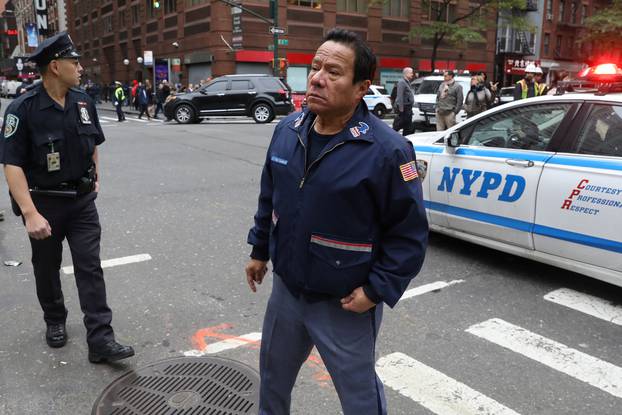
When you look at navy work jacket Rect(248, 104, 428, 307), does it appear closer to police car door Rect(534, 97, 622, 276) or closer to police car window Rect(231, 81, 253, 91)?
police car door Rect(534, 97, 622, 276)

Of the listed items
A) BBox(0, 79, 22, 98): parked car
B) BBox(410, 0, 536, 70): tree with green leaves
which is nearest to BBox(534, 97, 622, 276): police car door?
BBox(410, 0, 536, 70): tree with green leaves

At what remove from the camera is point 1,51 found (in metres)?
120

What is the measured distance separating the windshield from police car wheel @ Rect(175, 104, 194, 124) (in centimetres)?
847

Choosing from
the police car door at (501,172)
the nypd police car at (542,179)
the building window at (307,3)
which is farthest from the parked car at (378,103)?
the police car door at (501,172)

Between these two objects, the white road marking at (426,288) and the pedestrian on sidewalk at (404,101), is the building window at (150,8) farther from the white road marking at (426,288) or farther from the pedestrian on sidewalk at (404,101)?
the white road marking at (426,288)

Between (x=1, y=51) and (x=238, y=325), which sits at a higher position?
(x=1, y=51)

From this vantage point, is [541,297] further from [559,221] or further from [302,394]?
[302,394]

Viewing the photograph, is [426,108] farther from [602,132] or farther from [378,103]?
[602,132]

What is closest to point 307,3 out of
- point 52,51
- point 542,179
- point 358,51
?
point 542,179

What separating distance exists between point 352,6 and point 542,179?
3575 centimetres

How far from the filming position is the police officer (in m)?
3.15

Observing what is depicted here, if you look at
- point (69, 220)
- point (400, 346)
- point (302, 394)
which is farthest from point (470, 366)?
point (69, 220)

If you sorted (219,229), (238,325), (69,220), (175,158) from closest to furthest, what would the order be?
(69,220) < (238,325) < (219,229) < (175,158)

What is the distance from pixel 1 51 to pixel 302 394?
137m
